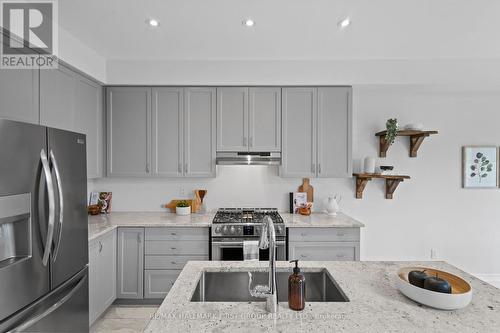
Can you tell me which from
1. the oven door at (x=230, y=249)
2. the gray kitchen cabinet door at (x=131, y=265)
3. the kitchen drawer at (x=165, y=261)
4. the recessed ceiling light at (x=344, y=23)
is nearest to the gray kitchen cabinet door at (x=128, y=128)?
the gray kitchen cabinet door at (x=131, y=265)

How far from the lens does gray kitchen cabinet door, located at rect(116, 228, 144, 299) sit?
282 cm

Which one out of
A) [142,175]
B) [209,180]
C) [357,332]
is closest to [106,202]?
[142,175]

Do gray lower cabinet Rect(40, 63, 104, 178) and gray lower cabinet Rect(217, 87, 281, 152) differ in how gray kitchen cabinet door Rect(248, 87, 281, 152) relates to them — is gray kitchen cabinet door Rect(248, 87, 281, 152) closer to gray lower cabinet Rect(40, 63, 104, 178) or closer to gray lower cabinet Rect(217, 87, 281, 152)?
gray lower cabinet Rect(217, 87, 281, 152)

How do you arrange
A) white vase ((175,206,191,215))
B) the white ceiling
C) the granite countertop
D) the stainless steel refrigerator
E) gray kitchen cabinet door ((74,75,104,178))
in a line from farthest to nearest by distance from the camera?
1. white vase ((175,206,191,215))
2. gray kitchen cabinet door ((74,75,104,178))
3. the white ceiling
4. the stainless steel refrigerator
5. the granite countertop

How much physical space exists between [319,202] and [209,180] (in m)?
1.38

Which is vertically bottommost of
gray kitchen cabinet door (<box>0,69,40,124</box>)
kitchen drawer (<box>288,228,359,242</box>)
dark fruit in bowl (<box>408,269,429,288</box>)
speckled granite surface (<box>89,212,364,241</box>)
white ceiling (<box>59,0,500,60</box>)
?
kitchen drawer (<box>288,228,359,242</box>)

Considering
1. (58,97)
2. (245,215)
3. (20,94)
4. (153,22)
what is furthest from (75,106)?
(245,215)

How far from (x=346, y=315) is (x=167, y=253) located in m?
2.16

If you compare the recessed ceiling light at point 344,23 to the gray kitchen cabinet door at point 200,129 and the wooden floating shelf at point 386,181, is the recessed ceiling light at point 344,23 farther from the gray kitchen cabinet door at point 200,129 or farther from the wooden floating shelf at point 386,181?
the wooden floating shelf at point 386,181

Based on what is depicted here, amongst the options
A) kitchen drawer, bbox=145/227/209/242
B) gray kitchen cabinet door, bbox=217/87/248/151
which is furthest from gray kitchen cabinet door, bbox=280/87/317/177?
kitchen drawer, bbox=145/227/209/242

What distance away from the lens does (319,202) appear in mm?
3455

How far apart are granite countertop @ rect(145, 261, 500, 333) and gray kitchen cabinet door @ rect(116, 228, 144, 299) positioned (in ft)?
5.65

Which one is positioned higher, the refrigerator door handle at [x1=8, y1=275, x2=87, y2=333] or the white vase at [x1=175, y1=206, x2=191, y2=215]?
the white vase at [x1=175, y1=206, x2=191, y2=215]

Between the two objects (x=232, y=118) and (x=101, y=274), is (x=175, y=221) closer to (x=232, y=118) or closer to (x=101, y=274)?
(x=101, y=274)
